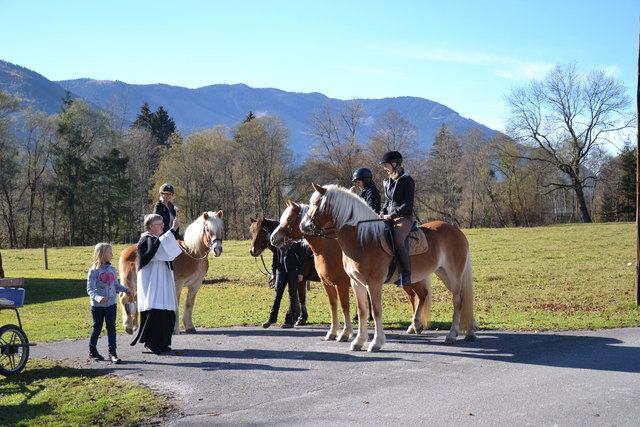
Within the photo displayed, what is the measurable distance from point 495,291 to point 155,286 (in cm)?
1281

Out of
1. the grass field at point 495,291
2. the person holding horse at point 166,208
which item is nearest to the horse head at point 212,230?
the person holding horse at point 166,208

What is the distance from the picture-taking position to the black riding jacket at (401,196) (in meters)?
9.51

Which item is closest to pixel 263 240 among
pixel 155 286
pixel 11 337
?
pixel 155 286

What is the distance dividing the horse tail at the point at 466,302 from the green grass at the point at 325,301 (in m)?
1.74

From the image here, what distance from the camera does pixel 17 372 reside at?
8.47 m

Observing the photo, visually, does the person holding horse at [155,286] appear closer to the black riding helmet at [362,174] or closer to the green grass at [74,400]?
the green grass at [74,400]

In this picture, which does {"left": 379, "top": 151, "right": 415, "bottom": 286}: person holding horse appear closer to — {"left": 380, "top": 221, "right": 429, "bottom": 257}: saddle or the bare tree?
{"left": 380, "top": 221, "right": 429, "bottom": 257}: saddle

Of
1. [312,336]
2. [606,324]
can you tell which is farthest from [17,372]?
[606,324]

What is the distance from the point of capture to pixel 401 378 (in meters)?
7.60

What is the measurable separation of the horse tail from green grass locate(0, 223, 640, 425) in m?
1.74

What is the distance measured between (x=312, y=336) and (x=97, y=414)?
17.1 ft

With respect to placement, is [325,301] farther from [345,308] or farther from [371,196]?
[371,196]

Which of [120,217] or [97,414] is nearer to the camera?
[97,414]

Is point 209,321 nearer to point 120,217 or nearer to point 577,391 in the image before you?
point 577,391
